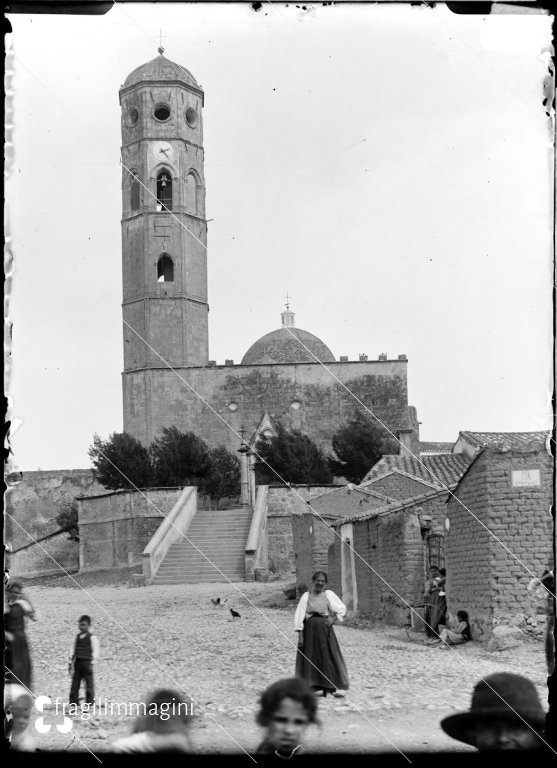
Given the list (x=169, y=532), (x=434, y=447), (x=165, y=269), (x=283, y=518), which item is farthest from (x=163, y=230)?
(x=169, y=532)

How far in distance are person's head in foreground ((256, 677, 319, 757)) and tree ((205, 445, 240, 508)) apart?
33150 mm

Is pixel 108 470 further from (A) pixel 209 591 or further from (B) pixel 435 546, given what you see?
(B) pixel 435 546

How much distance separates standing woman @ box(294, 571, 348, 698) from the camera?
24.3ft

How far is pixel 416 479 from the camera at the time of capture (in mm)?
23047

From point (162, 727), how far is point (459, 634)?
799cm

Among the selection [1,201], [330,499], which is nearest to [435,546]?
[330,499]

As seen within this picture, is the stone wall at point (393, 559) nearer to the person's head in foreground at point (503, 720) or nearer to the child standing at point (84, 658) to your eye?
the child standing at point (84, 658)

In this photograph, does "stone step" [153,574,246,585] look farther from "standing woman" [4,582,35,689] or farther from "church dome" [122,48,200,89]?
"church dome" [122,48,200,89]

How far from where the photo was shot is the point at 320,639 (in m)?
8.41

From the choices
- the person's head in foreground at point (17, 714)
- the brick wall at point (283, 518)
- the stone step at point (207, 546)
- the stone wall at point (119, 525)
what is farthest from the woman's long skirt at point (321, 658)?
the stone wall at point (119, 525)

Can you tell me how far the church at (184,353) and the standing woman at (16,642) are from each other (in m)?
37.8

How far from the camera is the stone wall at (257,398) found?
146 ft

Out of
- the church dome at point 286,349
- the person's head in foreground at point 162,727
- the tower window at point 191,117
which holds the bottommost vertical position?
the person's head in foreground at point 162,727

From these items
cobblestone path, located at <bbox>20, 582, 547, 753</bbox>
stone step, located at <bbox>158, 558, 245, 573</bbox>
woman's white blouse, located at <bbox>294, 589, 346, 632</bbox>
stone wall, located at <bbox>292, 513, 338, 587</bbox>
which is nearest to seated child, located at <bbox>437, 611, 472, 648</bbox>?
cobblestone path, located at <bbox>20, 582, 547, 753</bbox>
